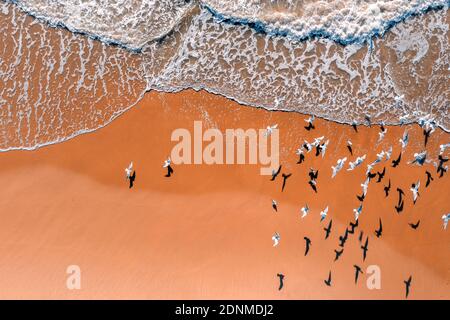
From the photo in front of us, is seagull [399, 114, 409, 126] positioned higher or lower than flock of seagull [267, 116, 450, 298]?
higher

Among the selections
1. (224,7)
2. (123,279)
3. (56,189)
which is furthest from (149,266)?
(224,7)

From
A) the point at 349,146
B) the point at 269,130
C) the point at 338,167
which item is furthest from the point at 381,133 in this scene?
the point at 269,130

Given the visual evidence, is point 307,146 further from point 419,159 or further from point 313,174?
point 419,159

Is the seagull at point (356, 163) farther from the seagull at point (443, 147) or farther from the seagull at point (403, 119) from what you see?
the seagull at point (443, 147)

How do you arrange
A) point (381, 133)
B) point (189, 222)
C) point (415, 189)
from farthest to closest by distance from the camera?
1. point (381, 133)
2. point (415, 189)
3. point (189, 222)

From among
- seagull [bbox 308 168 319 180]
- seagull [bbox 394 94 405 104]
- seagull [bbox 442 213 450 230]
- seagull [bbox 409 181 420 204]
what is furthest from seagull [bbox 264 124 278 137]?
seagull [bbox 442 213 450 230]

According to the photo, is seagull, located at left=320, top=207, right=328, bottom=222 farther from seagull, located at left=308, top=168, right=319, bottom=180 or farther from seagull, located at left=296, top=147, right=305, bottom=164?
seagull, located at left=296, top=147, right=305, bottom=164

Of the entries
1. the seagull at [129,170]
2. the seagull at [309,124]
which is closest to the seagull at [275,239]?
the seagull at [309,124]

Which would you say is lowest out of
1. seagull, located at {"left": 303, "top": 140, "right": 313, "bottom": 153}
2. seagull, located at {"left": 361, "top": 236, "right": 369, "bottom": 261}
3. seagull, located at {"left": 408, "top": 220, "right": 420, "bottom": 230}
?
seagull, located at {"left": 361, "top": 236, "right": 369, "bottom": 261}
